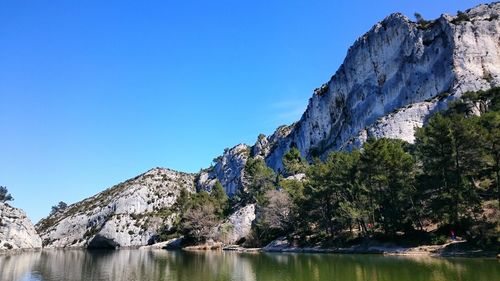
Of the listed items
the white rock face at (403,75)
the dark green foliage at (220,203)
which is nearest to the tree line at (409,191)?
the white rock face at (403,75)

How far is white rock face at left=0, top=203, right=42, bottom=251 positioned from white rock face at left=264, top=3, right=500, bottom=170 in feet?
338

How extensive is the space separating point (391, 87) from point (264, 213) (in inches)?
2651

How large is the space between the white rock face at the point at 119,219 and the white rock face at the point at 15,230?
1687 cm

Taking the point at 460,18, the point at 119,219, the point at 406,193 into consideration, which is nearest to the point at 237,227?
the point at 406,193

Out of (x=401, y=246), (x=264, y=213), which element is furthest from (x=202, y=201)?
(x=401, y=246)

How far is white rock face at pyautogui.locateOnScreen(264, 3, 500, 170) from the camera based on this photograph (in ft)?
354

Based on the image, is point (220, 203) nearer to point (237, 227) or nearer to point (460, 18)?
point (237, 227)

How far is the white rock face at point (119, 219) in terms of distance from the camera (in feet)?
446

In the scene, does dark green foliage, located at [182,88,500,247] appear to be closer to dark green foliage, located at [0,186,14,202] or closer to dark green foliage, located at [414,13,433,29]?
dark green foliage, located at [414,13,433,29]

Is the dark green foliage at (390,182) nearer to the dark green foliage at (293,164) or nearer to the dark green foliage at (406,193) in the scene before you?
the dark green foliage at (406,193)

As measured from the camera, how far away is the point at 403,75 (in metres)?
123

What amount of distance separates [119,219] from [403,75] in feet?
354

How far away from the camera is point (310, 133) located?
162 m

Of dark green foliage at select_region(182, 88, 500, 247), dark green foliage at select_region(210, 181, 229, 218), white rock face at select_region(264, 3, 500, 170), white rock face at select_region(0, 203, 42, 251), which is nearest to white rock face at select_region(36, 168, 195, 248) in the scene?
white rock face at select_region(0, 203, 42, 251)
